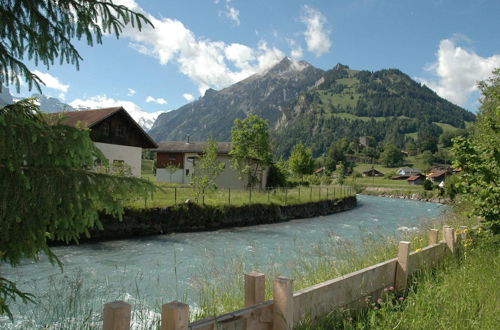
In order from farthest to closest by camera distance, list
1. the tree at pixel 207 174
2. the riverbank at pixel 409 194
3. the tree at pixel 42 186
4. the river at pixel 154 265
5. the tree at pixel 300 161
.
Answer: the tree at pixel 300 161 < the riverbank at pixel 409 194 < the tree at pixel 207 174 < the river at pixel 154 265 < the tree at pixel 42 186

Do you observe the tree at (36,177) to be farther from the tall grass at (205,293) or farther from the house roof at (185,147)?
the house roof at (185,147)

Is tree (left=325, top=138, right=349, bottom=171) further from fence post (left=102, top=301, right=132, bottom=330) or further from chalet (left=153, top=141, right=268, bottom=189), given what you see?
fence post (left=102, top=301, right=132, bottom=330)

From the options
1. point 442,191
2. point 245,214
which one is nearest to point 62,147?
point 245,214

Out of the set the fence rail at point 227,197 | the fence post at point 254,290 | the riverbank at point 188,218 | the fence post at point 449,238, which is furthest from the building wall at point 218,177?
the fence post at point 254,290

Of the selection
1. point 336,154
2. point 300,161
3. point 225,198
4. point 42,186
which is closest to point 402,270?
point 42,186

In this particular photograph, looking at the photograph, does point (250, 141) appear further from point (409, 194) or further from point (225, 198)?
point (409, 194)

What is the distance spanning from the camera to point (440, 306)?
4750 millimetres

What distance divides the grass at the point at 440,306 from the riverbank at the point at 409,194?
5308 cm

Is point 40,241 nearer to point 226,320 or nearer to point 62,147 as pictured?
point 62,147

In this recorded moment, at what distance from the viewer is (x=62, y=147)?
2.83 m

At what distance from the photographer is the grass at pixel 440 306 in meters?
4.24

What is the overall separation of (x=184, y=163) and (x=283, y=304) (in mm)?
42551

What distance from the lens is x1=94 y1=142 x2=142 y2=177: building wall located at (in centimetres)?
2725

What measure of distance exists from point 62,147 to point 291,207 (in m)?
25.1
